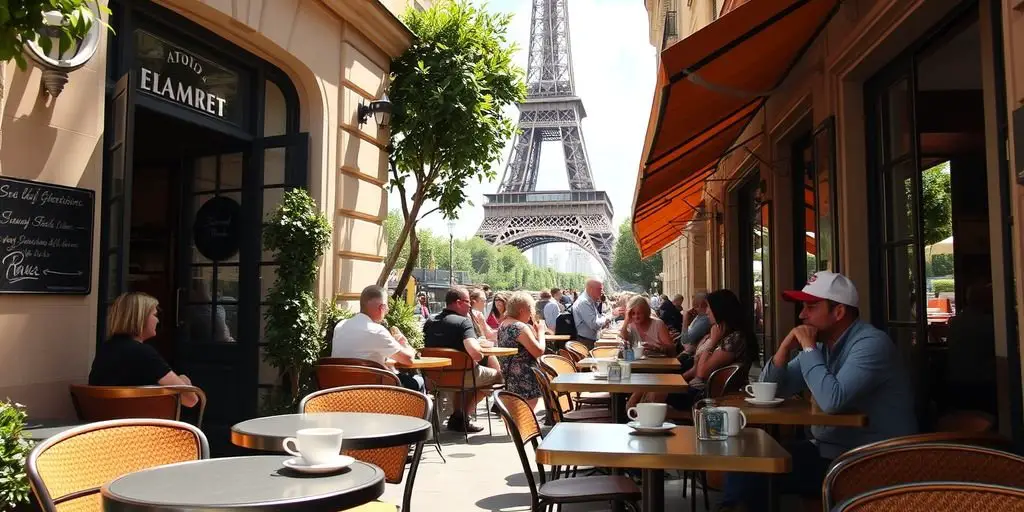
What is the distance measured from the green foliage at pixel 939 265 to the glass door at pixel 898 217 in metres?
0.04

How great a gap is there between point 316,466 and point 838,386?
230 cm

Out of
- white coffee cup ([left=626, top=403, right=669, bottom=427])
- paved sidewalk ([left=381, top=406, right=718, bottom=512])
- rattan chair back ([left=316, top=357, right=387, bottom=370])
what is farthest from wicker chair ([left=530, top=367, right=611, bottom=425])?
white coffee cup ([left=626, top=403, right=669, bottom=427])

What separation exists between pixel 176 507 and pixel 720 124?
6548 millimetres

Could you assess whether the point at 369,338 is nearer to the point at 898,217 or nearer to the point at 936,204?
the point at 898,217

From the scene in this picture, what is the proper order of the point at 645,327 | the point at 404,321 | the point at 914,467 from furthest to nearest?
the point at 645,327 < the point at 404,321 < the point at 914,467

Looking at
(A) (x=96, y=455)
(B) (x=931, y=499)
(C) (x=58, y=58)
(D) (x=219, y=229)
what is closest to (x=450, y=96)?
(D) (x=219, y=229)

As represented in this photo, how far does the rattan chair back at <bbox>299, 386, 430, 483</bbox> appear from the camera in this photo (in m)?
3.97

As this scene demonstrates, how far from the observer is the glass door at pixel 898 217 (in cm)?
496

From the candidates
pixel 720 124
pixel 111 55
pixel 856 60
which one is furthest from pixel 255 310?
pixel 856 60

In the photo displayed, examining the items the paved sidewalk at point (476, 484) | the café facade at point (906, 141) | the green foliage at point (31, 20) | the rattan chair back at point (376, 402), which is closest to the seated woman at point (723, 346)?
the paved sidewalk at point (476, 484)

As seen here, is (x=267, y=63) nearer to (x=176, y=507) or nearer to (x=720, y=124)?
(x=720, y=124)

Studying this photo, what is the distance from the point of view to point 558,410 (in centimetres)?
502

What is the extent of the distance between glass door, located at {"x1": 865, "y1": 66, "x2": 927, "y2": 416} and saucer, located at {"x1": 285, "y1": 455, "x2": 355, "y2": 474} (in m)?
3.72

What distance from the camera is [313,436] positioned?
2.39 metres
